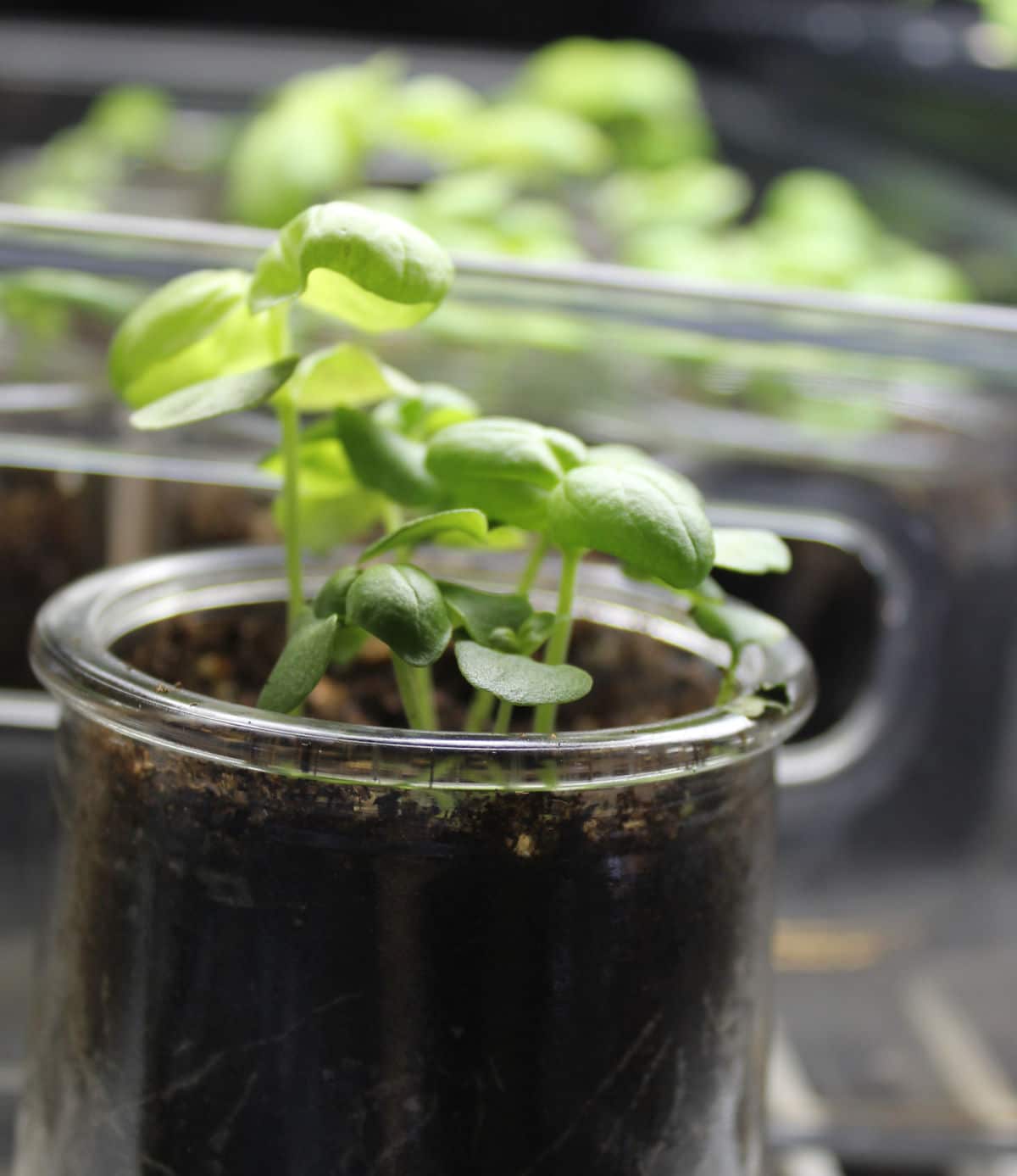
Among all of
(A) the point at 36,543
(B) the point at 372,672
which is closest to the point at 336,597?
(B) the point at 372,672

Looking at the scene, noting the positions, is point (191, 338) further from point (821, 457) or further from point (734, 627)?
point (821, 457)

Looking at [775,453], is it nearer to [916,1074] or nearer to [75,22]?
[916,1074]

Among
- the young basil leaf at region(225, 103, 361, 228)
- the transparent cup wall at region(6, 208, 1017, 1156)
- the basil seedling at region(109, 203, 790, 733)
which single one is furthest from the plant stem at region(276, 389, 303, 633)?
the young basil leaf at region(225, 103, 361, 228)

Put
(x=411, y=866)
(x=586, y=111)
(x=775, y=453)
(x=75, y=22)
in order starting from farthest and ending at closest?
(x=75, y=22)
(x=586, y=111)
(x=775, y=453)
(x=411, y=866)

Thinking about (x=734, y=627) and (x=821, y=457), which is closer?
(x=734, y=627)

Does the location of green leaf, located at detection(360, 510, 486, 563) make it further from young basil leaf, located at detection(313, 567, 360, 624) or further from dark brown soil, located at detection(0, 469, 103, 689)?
dark brown soil, located at detection(0, 469, 103, 689)

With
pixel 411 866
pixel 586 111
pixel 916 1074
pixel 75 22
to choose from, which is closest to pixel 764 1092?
pixel 411 866
